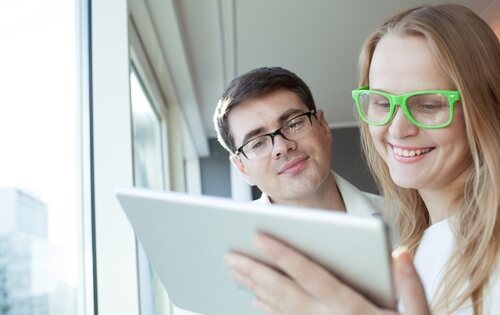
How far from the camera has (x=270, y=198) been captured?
200 cm

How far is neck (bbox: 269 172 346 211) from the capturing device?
1.91 meters

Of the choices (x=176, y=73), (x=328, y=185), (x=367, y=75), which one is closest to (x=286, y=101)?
(x=328, y=185)

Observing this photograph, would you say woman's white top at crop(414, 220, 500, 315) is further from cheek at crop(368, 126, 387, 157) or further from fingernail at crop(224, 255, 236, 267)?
fingernail at crop(224, 255, 236, 267)

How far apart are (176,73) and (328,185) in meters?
2.35

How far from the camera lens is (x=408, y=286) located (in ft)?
2.56

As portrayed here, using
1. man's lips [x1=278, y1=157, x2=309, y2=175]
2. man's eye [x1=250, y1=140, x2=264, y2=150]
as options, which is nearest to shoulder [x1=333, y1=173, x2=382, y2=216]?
man's lips [x1=278, y1=157, x2=309, y2=175]

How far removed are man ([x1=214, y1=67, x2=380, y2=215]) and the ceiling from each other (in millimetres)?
1208

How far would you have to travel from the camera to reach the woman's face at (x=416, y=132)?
1.04 m

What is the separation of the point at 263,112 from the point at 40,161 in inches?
28.7

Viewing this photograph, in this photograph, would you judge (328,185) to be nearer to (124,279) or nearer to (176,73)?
(124,279)

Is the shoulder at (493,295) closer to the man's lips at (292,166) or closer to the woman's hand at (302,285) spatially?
the woman's hand at (302,285)

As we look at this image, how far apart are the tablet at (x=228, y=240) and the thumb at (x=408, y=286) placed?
A: 0.18 feet

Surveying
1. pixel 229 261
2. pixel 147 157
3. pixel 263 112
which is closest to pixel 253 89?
pixel 263 112

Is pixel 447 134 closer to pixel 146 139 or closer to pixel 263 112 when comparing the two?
pixel 263 112
